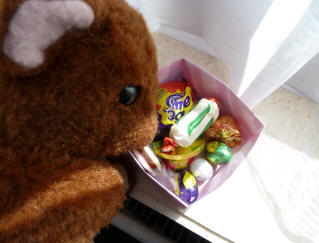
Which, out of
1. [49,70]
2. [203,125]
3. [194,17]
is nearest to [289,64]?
[203,125]

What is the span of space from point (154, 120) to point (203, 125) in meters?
0.15

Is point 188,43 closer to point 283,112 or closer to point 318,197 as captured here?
point 283,112

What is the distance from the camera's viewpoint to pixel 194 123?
532mm

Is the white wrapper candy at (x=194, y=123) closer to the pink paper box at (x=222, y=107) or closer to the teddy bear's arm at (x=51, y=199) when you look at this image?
the pink paper box at (x=222, y=107)

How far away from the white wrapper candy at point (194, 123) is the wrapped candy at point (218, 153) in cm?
4

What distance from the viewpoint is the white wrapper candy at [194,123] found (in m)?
0.52

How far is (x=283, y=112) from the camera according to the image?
2.31 ft

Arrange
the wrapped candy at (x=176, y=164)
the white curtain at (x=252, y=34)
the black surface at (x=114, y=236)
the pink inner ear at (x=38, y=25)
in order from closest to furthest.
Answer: the pink inner ear at (x=38, y=25)
the white curtain at (x=252, y=34)
the wrapped candy at (x=176, y=164)
the black surface at (x=114, y=236)

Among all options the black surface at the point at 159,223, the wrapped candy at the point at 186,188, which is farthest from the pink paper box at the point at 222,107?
the black surface at the point at 159,223

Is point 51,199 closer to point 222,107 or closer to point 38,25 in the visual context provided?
point 38,25

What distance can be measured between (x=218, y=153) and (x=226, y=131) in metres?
0.05

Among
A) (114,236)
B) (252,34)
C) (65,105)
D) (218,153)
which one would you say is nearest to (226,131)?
(218,153)

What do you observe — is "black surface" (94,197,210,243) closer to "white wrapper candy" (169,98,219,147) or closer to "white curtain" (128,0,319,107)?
"white wrapper candy" (169,98,219,147)

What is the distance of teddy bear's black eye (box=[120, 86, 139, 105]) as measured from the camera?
1.18ft
